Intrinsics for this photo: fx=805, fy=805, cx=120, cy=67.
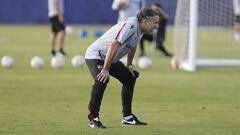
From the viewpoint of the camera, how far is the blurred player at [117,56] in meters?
10.6

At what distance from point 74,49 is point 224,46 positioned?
5.92 meters

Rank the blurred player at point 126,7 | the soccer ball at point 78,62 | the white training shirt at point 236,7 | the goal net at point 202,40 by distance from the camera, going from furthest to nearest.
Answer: the white training shirt at point 236,7, the blurred player at point 126,7, the goal net at point 202,40, the soccer ball at point 78,62

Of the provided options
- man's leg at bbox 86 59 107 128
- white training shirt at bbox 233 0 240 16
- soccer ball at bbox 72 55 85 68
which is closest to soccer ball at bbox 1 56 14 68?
soccer ball at bbox 72 55 85 68

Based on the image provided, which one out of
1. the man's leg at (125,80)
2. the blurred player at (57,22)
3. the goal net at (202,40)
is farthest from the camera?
the blurred player at (57,22)

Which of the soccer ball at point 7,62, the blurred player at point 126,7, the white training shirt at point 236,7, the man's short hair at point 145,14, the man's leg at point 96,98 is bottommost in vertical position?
the soccer ball at point 7,62

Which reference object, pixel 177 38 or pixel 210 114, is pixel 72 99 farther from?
pixel 177 38

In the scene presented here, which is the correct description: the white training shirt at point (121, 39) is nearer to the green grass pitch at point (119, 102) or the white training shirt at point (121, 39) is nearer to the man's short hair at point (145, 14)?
the man's short hair at point (145, 14)

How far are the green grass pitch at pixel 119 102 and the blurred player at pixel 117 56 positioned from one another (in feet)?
1.14

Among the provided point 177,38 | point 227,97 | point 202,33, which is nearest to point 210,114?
point 227,97

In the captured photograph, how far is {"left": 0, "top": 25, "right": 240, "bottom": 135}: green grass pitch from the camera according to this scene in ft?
36.0

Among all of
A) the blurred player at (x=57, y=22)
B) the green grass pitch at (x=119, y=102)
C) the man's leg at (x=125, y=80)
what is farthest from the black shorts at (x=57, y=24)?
the man's leg at (x=125, y=80)

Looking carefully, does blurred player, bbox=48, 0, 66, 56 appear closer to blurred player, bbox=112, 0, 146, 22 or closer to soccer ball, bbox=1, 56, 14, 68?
blurred player, bbox=112, 0, 146, 22

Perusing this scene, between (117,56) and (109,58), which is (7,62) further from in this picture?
(109,58)

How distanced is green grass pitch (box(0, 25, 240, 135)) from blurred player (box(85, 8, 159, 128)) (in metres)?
0.35
